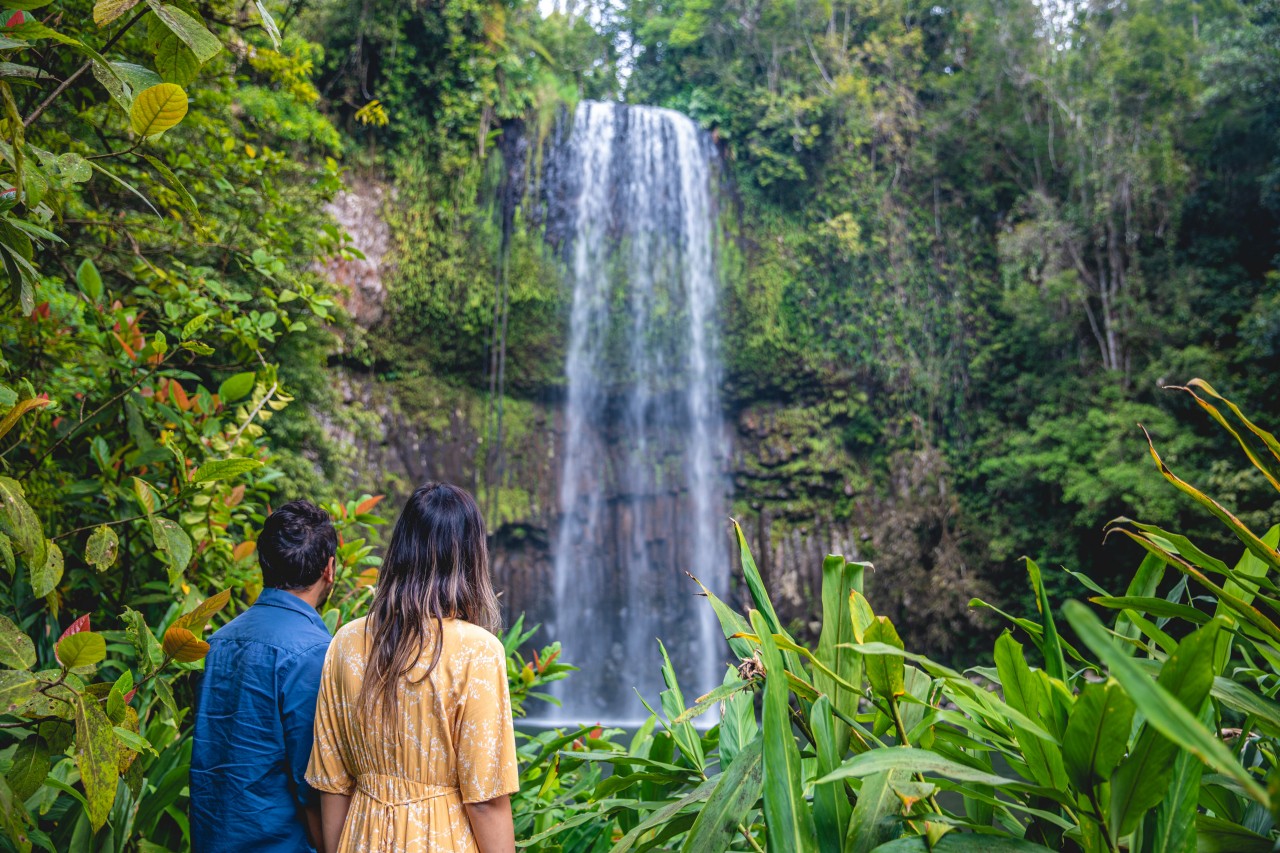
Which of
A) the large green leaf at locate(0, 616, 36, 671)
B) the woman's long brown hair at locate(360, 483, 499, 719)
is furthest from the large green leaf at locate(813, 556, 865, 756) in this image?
the large green leaf at locate(0, 616, 36, 671)

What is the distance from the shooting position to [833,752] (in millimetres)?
841

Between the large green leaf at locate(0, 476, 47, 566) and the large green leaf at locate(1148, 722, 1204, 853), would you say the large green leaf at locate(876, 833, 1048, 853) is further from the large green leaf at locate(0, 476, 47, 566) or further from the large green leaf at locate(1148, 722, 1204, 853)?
the large green leaf at locate(0, 476, 47, 566)

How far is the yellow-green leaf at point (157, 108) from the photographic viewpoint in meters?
1.09

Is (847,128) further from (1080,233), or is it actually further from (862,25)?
(1080,233)

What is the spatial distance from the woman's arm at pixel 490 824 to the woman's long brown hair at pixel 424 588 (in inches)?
8.4

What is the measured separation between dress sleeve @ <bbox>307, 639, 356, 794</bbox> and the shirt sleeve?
0.50ft

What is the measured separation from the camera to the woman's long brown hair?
4.23 feet

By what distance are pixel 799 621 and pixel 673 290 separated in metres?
4.69

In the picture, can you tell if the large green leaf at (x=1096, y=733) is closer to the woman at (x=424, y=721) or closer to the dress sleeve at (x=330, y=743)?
the woman at (x=424, y=721)

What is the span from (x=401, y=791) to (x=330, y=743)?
0.18m

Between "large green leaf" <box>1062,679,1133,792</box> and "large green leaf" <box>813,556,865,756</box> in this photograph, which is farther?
"large green leaf" <box>813,556,865,756</box>

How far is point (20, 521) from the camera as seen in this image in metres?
1.05

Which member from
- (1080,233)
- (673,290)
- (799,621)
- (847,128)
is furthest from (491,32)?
(799,621)

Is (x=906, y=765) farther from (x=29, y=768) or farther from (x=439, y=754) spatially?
(x=29, y=768)
